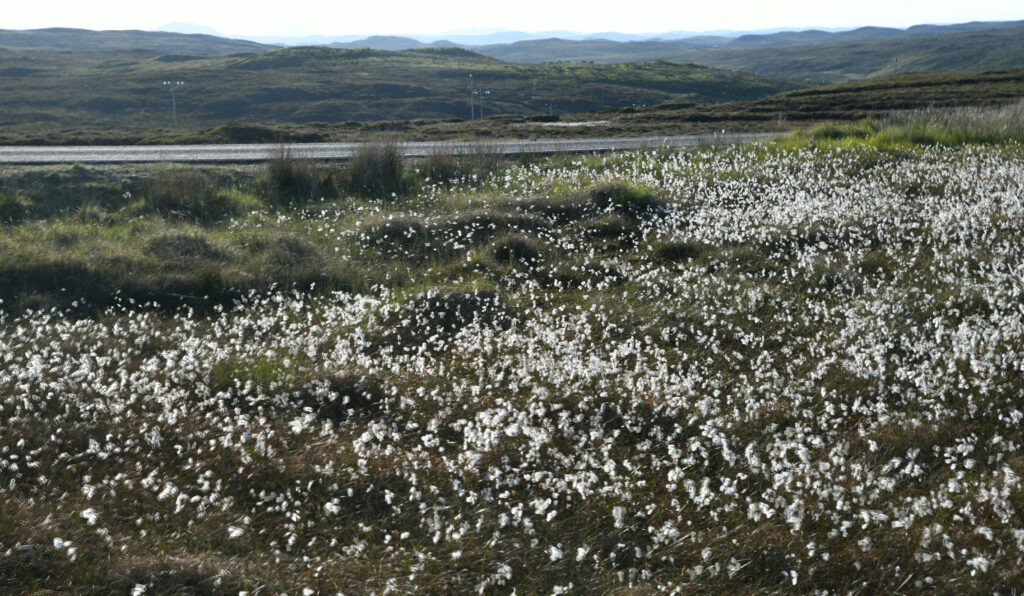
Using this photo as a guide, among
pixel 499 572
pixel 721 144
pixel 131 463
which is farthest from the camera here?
pixel 721 144

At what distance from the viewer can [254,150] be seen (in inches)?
778

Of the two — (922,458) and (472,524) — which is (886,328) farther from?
(472,524)

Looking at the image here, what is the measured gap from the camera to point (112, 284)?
947 cm

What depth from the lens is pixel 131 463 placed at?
541 cm

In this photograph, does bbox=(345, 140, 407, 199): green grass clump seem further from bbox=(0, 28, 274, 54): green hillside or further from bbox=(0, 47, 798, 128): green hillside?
bbox=(0, 28, 274, 54): green hillside

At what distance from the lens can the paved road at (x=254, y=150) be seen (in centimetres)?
1719

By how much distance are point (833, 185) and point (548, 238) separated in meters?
6.45

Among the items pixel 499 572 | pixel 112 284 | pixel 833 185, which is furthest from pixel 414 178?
pixel 499 572

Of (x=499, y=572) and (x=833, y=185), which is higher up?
(x=833, y=185)

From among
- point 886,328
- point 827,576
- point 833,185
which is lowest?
point 827,576

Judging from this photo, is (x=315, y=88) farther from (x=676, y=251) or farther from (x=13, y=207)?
(x=676, y=251)

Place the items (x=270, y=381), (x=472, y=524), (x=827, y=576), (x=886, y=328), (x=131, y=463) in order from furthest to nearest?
(x=886, y=328), (x=270, y=381), (x=131, y=463), (x=472, y=524), (x=827, y=576)

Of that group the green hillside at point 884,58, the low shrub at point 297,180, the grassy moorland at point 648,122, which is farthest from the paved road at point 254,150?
the green hillside at point 884,58

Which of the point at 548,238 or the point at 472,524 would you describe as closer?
the point at 472,524
